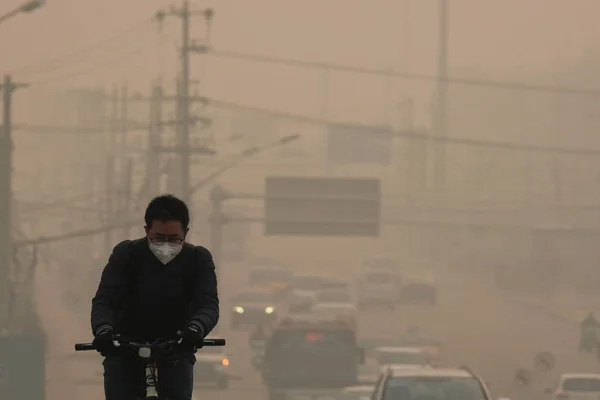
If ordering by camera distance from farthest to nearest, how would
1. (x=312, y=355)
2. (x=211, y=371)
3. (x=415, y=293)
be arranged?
(x=415, y=293)
(x=211, y=371)
(x=312, y=355)

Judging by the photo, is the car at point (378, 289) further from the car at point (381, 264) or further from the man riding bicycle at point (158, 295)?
the man riding bicycle at point (158, 295)

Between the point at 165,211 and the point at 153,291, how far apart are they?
34 cm

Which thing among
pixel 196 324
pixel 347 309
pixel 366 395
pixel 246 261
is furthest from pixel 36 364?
pixel 246 261

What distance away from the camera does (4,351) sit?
1476 inches

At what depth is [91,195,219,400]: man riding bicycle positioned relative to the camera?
845 cm

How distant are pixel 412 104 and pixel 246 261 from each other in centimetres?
3035

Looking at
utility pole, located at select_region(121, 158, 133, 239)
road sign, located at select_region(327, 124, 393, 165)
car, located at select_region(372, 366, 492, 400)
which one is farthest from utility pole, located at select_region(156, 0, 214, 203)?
car, located at select_region(372, 366, 492, 400)

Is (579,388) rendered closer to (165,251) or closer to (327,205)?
(327,205)

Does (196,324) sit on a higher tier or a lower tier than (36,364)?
higher

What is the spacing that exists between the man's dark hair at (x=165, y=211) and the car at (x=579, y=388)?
114 feet

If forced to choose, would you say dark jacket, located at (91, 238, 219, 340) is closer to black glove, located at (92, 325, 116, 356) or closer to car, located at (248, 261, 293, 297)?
black glove, located at (92, 325, 116, 356)

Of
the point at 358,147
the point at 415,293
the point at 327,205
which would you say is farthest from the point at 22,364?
the point at 358,147

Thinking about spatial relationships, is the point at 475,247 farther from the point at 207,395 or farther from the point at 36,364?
the point at 36,364

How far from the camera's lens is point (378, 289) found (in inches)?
4264
